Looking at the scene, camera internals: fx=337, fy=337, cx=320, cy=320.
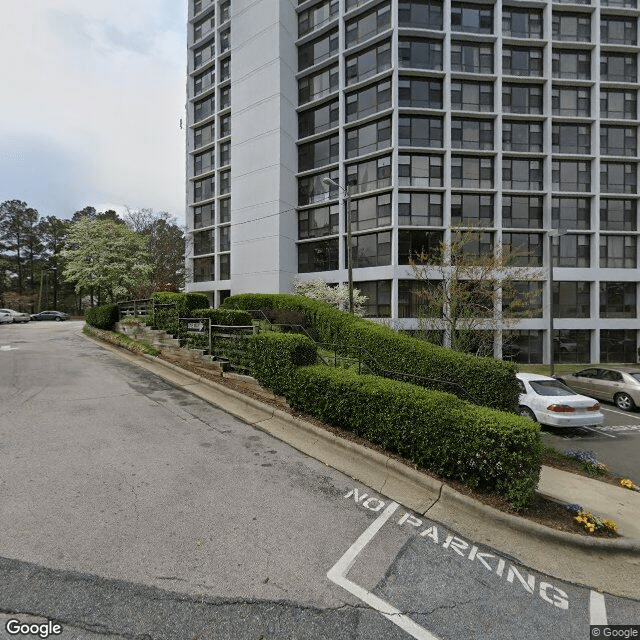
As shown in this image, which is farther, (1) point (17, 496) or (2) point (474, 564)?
(1) point (17, 496)

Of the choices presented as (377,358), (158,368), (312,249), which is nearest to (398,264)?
(312,249)

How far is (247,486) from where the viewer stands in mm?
4547

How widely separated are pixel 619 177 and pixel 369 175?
1964 cm

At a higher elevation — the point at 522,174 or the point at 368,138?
the point at 368,138

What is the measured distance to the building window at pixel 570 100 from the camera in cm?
2572

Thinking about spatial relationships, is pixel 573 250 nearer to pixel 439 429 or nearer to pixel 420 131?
pixel 420 131

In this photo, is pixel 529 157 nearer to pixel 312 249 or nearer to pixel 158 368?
pixel 312 249

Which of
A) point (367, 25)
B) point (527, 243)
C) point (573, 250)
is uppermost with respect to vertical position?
point (367, 25)

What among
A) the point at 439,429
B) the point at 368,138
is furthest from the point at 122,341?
the point at 368,138

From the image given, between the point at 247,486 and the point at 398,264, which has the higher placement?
the point at 398,264

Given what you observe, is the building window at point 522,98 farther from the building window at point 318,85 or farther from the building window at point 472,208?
the building window at point 318,85

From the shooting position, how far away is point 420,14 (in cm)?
2450

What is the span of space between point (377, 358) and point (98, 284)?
21.3 metres

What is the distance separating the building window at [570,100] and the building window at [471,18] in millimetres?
7108
